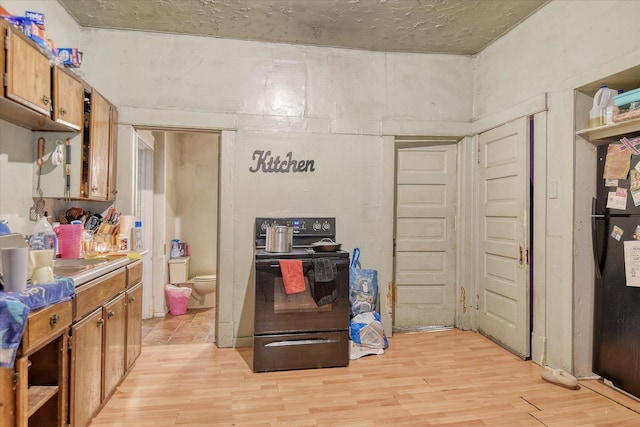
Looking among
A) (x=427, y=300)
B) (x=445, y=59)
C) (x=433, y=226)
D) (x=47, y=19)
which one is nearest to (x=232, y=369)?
(x=427, y=300)

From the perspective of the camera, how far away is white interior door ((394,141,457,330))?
12.4ft

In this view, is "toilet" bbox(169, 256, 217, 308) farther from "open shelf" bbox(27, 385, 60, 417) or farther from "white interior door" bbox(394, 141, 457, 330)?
"open shelf" bbox(27, 385, 60, 417)

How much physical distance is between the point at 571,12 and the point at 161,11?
120 inches

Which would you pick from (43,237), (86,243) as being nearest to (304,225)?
(86,243)

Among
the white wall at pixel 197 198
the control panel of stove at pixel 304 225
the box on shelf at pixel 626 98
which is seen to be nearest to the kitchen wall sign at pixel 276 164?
the control panel of stove at pixel 304 225

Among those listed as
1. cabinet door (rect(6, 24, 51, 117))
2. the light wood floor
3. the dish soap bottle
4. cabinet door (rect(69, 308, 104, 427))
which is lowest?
the light wood floor

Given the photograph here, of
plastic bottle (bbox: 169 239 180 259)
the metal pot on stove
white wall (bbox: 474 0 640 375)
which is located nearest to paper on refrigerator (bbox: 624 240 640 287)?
white wall (bbox: 474 0 640 375)

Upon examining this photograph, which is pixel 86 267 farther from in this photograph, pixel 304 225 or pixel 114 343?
pixel 304 225

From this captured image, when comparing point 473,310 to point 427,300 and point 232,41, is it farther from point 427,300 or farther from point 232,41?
point 232,41

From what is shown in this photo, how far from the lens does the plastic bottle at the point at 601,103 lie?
97.7 inches

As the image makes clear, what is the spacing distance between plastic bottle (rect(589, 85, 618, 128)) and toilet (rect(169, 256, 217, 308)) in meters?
4.04

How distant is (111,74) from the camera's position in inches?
126

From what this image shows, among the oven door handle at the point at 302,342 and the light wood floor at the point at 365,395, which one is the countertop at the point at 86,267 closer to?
→ the light wood floor at the point at 365,395

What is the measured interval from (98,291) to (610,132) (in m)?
3.30
